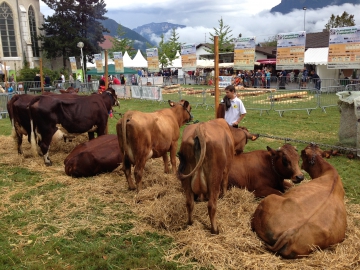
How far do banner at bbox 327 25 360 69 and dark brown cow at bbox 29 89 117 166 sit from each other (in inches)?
336

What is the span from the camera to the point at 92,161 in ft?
21.7

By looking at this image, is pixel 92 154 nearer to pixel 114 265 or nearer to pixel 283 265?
pixel 114 265

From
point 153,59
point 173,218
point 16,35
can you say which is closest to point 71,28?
point 16,35

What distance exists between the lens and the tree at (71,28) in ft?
133

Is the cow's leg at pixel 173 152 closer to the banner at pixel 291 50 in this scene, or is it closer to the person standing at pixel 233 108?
the person standing at pixel 233 108

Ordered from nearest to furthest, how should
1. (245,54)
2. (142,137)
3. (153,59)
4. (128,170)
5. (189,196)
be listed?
(189,196), (142,137), (128,170), (245,54), (153,59)

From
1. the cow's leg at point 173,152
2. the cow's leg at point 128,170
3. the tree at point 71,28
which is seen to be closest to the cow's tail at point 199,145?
the cow's leg at point 128,170

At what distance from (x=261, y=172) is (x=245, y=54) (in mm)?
9316

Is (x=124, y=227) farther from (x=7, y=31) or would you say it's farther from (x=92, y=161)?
(x=7, y=31)

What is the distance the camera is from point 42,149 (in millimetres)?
7617

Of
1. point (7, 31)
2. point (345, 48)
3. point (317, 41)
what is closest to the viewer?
point (345, 48)

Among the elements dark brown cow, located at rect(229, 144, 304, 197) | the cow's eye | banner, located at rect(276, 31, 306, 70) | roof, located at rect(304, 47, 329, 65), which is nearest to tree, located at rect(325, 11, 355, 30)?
roof, located at rect(304, 47, 329, 65)

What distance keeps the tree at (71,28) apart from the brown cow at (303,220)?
40.8 metres

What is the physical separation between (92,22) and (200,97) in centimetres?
3081
